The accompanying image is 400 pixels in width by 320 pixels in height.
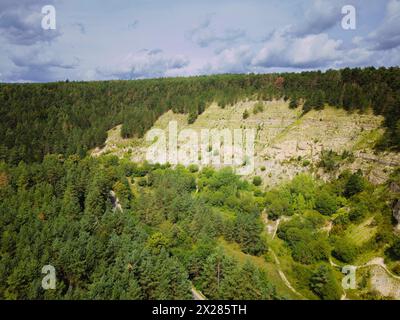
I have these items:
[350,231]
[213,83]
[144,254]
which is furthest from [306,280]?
[213,83]

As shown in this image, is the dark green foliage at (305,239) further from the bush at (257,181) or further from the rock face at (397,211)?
the bush at (257,181)

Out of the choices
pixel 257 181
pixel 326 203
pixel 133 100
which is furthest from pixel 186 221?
pixel 133 100

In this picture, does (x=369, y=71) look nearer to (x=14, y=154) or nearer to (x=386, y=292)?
(x=386, y=292)

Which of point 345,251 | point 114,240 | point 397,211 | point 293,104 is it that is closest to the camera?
point 114,240

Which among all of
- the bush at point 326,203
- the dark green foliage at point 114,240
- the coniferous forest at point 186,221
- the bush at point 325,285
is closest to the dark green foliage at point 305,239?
the coniferous forest at point 186,221

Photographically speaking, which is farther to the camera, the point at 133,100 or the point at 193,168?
the point at 133,100

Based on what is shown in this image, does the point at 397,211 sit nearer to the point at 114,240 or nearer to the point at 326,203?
the point at 326,203

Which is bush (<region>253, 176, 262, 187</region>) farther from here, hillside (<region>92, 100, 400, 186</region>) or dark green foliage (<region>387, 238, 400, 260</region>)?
dark green foliage (<region>387, 238, 400, 260</region>)

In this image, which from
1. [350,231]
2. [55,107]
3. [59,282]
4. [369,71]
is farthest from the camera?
[55,107]

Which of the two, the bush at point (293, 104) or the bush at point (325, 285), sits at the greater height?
the bush at point (293, 104)
